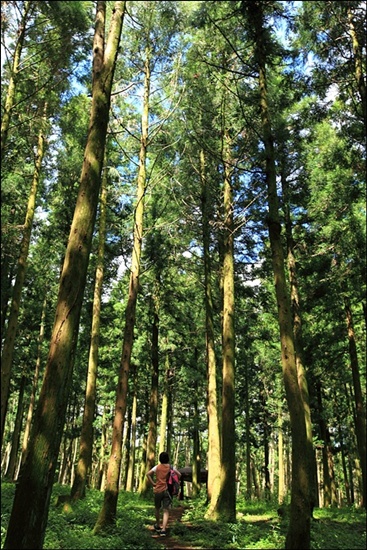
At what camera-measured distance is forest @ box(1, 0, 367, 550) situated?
6.36 m

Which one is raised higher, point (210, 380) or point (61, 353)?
point (210, 380)

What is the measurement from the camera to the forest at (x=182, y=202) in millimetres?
6359

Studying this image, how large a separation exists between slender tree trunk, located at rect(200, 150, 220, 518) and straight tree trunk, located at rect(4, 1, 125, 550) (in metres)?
8.03


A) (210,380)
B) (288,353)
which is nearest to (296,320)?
(210,380)

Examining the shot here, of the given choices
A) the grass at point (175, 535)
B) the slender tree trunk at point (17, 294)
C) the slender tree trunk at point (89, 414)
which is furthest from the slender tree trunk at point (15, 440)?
the grass at point (175, 535)

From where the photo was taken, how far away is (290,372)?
7.75 metres

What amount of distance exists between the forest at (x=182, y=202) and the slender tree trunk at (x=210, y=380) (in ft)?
0.21

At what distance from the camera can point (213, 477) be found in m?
12.3

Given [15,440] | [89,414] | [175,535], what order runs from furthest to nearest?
[15,440] < [89,414] < [175,535]

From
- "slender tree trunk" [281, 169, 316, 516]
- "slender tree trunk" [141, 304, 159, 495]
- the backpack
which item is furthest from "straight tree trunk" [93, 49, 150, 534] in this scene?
"slender tree trunk" [141, 304, 159, 495]

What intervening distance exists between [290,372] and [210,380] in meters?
6.26

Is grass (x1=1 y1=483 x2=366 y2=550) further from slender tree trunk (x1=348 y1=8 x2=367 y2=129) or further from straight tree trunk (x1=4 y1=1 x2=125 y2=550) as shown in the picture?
slender tree trunk (x1=348 y1=8 x2=367 y2=129)

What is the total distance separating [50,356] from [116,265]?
14714 millimetres

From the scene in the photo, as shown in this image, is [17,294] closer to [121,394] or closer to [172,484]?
[121,394]
